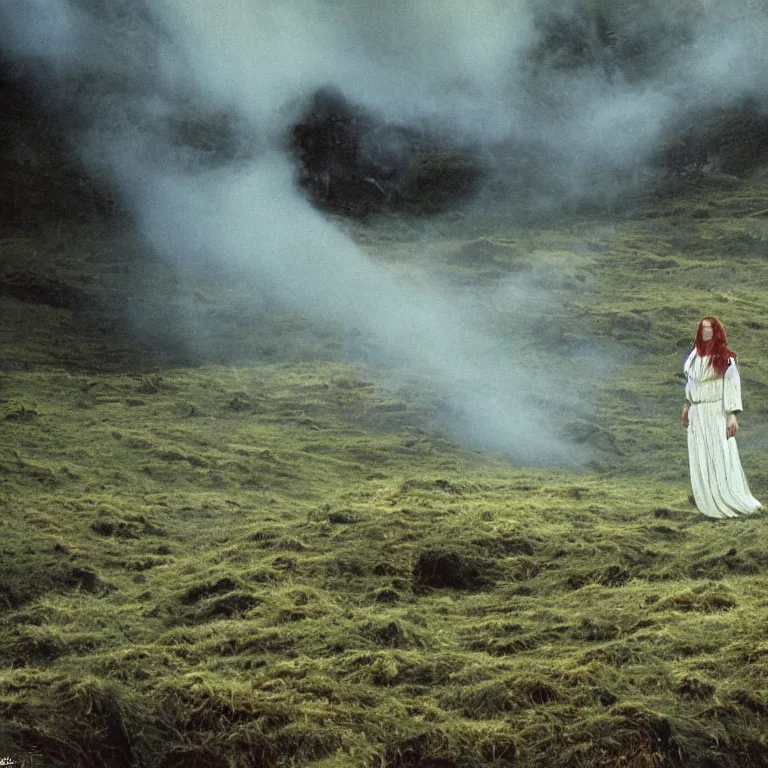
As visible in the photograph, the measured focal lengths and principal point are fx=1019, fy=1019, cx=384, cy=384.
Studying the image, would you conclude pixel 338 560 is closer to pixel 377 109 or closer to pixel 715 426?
pixel 715 426

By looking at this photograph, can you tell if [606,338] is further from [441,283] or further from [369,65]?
[369,65]

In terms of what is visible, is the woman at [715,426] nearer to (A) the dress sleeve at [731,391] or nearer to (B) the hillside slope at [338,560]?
(A) the dress sleeve at [731,391]

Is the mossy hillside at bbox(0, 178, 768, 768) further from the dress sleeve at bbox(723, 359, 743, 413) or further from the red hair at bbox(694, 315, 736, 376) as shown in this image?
the red hair at bbox(694, 315, 736, 376)

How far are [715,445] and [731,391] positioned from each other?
423 mm

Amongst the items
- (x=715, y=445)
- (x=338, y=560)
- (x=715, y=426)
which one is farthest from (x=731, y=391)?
(x=338, y=560)

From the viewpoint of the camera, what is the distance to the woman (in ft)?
24.7

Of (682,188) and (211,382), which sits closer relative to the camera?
(211,382)

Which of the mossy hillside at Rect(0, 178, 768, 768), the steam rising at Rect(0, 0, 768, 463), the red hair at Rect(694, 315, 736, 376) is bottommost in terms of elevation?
the mossy hillside at Rect(0, 178, 768, 768)

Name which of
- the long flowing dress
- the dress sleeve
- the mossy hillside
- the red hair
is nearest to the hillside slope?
the mossy hillside

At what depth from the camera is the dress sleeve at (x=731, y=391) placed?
752 cm

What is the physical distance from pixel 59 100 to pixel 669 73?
14.1m

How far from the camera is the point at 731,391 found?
7.54 metres

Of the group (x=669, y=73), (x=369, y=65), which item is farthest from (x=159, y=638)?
(x=669, y=73)

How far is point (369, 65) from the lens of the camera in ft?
75.5
